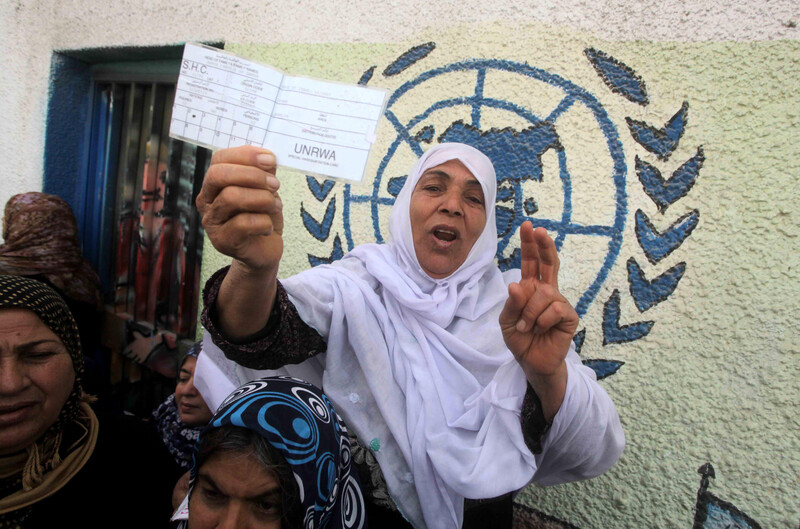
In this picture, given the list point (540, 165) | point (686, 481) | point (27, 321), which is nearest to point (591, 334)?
point (686, 481)

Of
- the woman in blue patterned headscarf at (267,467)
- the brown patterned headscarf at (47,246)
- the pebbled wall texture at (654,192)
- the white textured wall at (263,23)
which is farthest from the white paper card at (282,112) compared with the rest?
the brown patterned headscarf at (47,246)

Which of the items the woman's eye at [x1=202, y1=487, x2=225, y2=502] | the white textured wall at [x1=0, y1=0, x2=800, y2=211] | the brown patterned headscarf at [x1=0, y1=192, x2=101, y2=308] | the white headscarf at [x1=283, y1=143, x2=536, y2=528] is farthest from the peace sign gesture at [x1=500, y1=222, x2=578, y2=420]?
the brown patterned headscarf at [x1=0, y1=192, x2=101, y2=308]

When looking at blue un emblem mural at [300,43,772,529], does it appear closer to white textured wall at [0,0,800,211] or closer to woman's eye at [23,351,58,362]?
white textured wall at [0,0,800,211]

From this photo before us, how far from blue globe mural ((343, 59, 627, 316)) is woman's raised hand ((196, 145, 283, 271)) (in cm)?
107

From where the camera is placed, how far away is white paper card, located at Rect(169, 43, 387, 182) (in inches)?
38.1

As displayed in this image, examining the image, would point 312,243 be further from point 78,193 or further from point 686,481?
point 78,193

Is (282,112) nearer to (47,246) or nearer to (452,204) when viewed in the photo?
(452,204)

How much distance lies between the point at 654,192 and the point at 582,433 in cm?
80

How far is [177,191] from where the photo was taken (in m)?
3.00

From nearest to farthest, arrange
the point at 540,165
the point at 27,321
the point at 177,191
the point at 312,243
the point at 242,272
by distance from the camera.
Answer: the point at 242,272, the point at 27,321, the point at 540,165, the point at 312,243, the point at 177,191

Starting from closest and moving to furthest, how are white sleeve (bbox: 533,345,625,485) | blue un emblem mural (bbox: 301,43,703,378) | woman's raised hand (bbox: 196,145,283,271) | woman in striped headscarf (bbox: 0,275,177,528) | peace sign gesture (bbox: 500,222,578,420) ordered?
woman's raised hand (bbox: 196,145,283,271), peace sign gesture (bbox: 500,222,578,420), white sleeve (bbox: 533,345,625,485), woman in striped headscarf (bbox: 0,275,177,528), blue un emblem mural (bbox: 301,43,703,378)

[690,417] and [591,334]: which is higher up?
[591,334]

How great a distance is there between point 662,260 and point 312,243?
145 cm

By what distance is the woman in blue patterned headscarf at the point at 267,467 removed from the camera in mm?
1117
